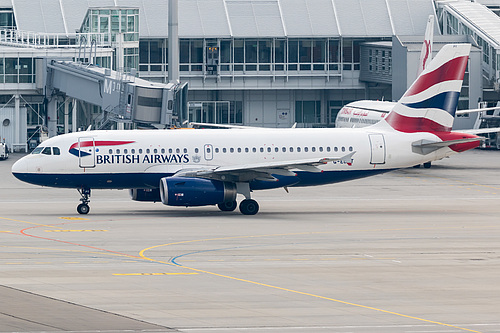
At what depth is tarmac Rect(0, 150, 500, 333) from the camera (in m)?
24.8

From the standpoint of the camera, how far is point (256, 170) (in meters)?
46.8

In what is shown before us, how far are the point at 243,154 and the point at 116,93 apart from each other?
30.6m

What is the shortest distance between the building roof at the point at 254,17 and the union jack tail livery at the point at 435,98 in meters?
65.7

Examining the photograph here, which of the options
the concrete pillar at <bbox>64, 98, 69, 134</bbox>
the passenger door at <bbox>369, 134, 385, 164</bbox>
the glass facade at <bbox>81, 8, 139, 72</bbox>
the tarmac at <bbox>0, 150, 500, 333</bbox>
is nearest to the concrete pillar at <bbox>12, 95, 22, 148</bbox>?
the concrete pillar at <bbox>64, 98, 69, 134</bbox>

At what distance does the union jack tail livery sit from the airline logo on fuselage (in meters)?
A: 11.5

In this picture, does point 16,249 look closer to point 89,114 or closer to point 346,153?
point 346,153

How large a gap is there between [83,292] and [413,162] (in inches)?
1043

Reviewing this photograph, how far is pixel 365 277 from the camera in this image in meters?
30.6

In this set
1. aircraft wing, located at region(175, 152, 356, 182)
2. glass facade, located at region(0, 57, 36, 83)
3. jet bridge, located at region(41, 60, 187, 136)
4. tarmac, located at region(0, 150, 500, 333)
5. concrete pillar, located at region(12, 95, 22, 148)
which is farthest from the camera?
concrete pillar, located at region(12, 95, 22, 148)

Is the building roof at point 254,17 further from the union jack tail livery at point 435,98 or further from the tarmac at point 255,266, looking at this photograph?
the union jack tail livery at point 435,98

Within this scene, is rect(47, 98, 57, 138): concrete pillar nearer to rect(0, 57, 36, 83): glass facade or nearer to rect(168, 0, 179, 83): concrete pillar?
rect(0, 57, 36, 83): glass facade

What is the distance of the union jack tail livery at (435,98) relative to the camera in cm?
5100

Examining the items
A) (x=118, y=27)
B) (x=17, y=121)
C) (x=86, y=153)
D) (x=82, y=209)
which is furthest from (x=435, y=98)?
(x=118, y=27)

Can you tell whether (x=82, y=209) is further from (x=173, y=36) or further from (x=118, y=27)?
(x=118, y=27)
